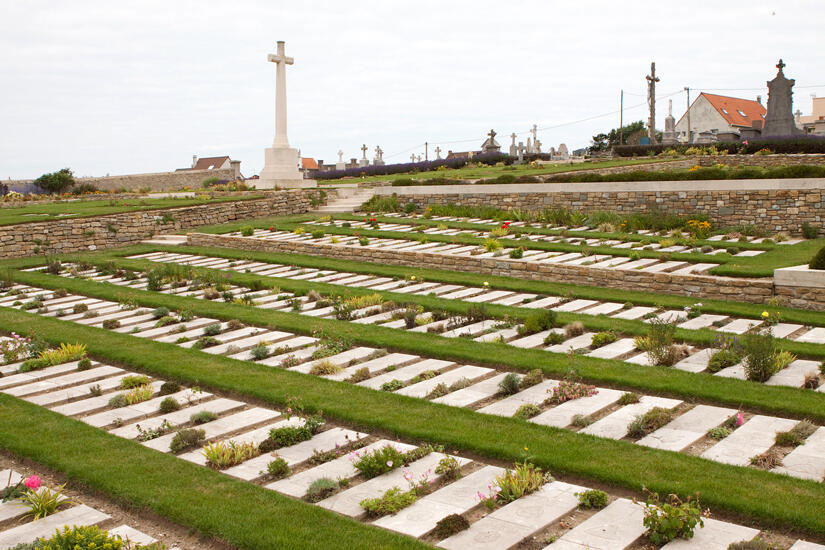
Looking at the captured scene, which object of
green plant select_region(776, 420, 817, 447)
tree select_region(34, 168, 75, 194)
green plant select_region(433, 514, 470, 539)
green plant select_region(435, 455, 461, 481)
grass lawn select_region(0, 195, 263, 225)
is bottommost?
green plant select_region(433, 514, 470, 539)

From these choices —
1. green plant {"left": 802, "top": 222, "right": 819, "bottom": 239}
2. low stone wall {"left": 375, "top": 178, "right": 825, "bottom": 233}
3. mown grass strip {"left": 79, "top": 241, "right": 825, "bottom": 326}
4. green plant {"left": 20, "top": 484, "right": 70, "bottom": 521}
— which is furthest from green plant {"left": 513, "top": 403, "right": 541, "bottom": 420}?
low stone wall {"left": 375, "top": 178, "right": 825, "bottom": 233}

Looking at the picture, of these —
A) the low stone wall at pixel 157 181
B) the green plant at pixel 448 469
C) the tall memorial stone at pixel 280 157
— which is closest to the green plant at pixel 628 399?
the green plant at pixel 448 469

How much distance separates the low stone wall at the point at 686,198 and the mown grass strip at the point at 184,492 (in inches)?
691

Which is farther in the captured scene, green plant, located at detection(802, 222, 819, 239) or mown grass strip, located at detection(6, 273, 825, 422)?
green plant, located at detection(802, 222, 819, 239)

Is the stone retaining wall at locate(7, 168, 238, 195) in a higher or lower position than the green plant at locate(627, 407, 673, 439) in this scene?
higher

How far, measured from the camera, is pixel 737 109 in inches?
2621

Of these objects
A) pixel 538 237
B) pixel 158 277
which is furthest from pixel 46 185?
pixel 538 237

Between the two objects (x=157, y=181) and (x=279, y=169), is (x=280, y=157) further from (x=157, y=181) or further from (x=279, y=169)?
(x=157, y=181)

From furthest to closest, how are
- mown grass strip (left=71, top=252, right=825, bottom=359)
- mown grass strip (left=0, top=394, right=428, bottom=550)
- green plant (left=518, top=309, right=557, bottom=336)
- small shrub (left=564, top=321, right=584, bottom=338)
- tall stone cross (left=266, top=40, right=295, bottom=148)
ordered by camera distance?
tall stone cross (left=266, top=40, right=295, bottom=148) → green plant (left=518, top=309, right=557, bottom=336) → small shrub (left=564, top=321, right=584, bottom=338) → mown grass strip (left=71, top=252, right=825, bottom=359) → mown grass strip (left=0, top=394, right=428, bottom=550)

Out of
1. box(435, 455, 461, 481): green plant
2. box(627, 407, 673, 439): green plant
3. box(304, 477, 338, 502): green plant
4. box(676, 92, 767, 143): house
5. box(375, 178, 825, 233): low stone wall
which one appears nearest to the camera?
box(304, 477, 338, 502): green plant

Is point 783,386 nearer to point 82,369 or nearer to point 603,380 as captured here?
point 603,380

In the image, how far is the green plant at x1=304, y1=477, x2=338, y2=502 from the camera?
18.6 feet

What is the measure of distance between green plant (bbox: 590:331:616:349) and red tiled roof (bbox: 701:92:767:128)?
5994 cm

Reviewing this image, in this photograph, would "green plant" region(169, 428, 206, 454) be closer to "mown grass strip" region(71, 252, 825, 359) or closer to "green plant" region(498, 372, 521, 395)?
"green plant" region(498, 372, 521, 395)
